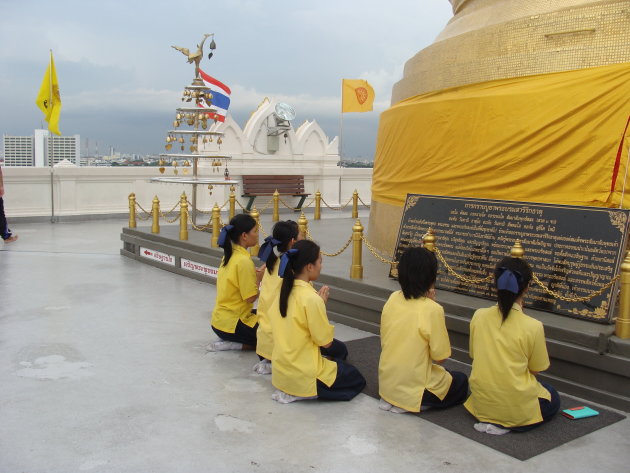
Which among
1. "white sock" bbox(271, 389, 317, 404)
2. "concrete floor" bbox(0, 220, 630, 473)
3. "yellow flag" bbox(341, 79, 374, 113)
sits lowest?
"concrete floor" bbox(0, 220, 630, 473)

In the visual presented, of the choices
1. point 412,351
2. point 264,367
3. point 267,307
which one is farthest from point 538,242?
point 264,367

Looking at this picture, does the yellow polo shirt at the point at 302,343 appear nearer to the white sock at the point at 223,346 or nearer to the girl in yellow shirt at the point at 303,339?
the girl in yellow shirt at the point at 303,339

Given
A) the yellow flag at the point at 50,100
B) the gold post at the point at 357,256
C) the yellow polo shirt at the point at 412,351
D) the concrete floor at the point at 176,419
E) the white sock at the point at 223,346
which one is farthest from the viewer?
the yellow flag at the point at 50,100

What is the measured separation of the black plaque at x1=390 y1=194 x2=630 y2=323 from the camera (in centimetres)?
513

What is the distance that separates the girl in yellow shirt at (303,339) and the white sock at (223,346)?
124 centimetres

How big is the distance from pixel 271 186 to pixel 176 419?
1304 centimetres

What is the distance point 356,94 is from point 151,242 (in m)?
9.42

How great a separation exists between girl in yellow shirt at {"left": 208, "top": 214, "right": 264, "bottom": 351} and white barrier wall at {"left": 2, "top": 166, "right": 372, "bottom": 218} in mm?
10352

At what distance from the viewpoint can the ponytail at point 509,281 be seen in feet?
12.6

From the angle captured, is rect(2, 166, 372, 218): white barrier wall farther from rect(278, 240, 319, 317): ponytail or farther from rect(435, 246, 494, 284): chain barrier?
rect(278, 240, 319, 317): ponytail

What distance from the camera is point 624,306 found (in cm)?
455

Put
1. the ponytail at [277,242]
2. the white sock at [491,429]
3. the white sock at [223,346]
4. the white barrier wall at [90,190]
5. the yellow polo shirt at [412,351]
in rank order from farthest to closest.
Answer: the white barrier wall at [90,190] < the white sock at [223,346] < the ponytail at [277,242] < the yellow polo shirt at [412,351] < the white sock at [491,429]

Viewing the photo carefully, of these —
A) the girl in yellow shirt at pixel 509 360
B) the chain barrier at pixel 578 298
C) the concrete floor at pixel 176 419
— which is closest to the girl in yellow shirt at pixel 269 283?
the concrete floor at pixel 176 419

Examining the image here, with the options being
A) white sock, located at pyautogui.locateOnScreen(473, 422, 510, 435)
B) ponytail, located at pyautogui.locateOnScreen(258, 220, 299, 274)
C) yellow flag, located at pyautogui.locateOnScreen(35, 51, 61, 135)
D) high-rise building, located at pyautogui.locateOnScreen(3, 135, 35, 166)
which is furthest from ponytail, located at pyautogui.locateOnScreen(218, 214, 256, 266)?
high-rise building, located at pyautogui.locateOnScreen(3, 135, 35, 166)
